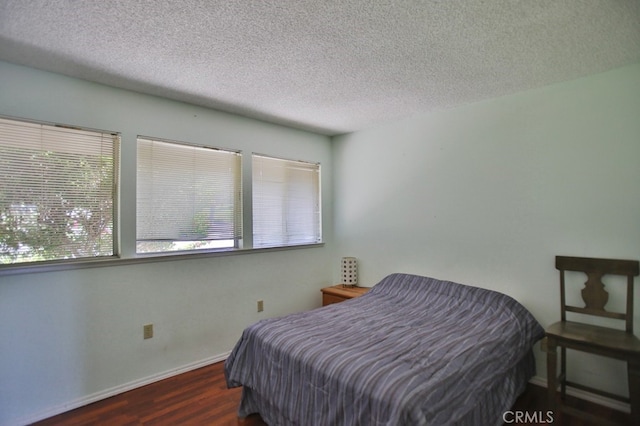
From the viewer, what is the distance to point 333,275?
399cm

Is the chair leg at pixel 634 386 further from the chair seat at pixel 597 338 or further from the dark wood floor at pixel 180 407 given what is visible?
the dark wood floor at pixel 180 407

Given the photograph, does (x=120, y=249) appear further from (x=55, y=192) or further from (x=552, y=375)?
(x=552, y=375)

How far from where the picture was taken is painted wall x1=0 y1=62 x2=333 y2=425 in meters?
2.03

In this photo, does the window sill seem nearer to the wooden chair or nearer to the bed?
the bed

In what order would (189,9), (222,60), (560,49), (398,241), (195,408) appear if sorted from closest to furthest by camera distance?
(189,9), (560,49), (222,60), (195,408), (398,241)

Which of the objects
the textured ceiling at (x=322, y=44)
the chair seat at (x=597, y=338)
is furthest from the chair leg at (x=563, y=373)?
the textured ceiling at (x=322, y=44)

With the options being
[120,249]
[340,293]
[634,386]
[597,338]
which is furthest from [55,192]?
[634,386]

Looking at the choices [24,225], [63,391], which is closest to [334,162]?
[24,225]

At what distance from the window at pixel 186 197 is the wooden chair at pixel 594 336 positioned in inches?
105

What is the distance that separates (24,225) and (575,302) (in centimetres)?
387

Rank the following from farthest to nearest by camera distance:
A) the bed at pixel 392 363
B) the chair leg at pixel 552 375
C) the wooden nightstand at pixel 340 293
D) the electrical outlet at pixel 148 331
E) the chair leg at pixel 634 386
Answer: the wooden nightstand at pixel 340 293 < the electrical outlet at pixel 148 331 < the chair leg at pixel 552 375 < the chair leg at pixel 634 386 < the bed at pixel 392 363

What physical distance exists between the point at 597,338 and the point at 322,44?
2407mm

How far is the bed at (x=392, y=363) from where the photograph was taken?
144cm

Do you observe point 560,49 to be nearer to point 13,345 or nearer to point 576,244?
point 576,244
